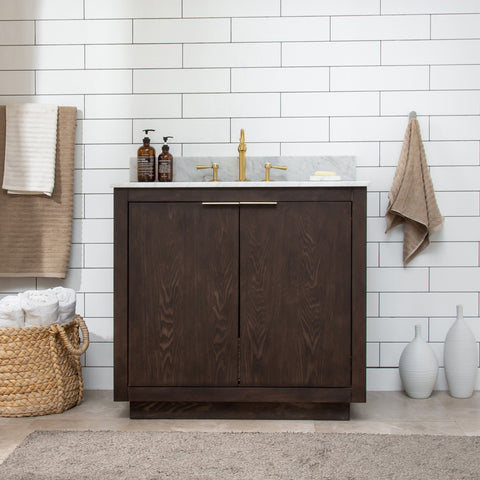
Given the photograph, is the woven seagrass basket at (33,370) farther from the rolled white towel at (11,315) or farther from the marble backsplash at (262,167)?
Answer: the marble backsplash at (262,167)

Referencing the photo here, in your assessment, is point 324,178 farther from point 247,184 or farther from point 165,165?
point 165,165

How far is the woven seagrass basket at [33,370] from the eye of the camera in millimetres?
2316

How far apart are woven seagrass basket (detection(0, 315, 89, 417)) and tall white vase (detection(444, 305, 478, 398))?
1611 mm

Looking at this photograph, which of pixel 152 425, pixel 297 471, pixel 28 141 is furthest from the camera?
pixel 28 141

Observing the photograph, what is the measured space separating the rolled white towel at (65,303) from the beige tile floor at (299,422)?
15.2 inches

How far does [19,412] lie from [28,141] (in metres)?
1.18

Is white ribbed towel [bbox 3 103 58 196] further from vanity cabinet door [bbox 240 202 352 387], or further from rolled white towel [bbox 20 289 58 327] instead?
vanity cabinet door [bbox 240 202 352 387]

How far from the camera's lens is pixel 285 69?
2.70 meters

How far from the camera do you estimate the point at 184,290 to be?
227 cm

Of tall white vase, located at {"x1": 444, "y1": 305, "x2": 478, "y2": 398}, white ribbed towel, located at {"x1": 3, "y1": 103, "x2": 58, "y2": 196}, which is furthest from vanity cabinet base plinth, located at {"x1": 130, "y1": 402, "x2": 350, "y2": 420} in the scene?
white ribbed towel, located at {"x1": 3, "y1": 103, "x2": 58, "y2": 196}

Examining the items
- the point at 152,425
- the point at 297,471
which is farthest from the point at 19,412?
the point at 297,471

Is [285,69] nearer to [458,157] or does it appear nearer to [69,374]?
[458,157]

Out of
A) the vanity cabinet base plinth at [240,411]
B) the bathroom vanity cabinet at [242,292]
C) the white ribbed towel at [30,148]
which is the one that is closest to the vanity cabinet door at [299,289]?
the bathroom vanity cabinet at [242,292]

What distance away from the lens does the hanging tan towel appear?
2680 millimetres
